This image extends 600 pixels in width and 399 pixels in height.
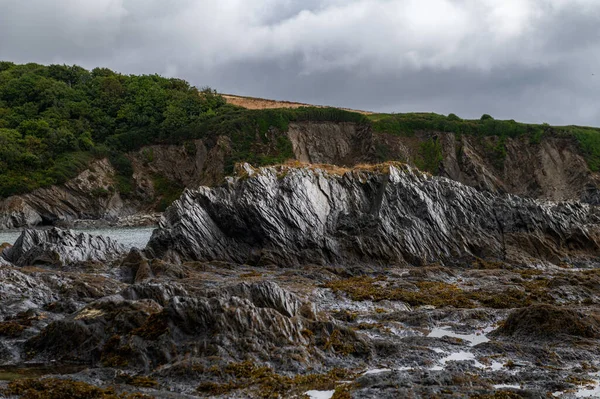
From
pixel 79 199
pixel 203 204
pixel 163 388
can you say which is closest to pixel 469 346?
pixel 163 388

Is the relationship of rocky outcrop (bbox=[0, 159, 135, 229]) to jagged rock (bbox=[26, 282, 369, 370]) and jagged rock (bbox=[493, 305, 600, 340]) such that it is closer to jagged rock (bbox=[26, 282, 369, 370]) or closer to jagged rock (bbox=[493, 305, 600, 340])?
jagged rock (bbox=[26, 282, 369, 370])

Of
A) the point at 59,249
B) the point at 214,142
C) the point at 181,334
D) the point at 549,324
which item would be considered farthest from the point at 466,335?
the point at 214,142

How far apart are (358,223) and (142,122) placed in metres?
65.7

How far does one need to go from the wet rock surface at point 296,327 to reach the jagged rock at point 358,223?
0.27 metres

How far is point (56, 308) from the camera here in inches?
717

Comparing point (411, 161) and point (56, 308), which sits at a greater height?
point (411, 161)

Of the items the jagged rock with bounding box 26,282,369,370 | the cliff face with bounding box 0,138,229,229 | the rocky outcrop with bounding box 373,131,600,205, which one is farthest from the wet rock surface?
the rocky outcrop with bounding box 373,131,600,205

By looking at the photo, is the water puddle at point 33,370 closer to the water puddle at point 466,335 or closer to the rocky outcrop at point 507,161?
the water puddle at point 466,335

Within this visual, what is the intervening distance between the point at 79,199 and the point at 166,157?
56.4ft

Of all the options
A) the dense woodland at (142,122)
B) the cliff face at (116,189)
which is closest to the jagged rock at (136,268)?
the cliff face at (116,189)

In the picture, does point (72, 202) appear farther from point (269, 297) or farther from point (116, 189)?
point (269, 297)

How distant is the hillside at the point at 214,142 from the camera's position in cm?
8450

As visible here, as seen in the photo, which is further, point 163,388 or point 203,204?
point 203,204

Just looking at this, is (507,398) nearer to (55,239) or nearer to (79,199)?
(55,239)
